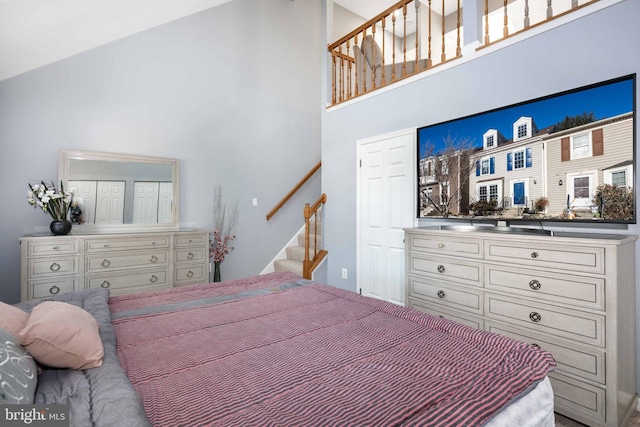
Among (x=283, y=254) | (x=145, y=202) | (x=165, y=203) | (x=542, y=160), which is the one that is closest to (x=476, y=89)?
(x=542, y=160)

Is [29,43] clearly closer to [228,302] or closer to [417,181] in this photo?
[228,302]

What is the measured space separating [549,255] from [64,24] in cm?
403

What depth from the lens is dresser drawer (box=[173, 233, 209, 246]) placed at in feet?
11.0

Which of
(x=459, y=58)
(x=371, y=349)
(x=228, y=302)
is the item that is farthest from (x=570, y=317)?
(x=459, y=58)

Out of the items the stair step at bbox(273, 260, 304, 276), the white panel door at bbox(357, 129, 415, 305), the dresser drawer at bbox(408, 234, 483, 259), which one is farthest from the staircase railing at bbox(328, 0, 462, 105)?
the stair step at bbox(273, 260, 304, 276)

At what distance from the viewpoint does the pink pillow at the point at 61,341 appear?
90 cm

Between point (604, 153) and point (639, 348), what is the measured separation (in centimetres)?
114

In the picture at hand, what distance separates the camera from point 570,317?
5.54 feet

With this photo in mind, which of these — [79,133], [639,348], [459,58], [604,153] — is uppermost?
[459,58]

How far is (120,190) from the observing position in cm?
339

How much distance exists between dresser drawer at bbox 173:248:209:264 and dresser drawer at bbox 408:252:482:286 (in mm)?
2285

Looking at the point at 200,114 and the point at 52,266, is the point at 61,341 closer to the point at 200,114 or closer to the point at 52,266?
the point at 52,266

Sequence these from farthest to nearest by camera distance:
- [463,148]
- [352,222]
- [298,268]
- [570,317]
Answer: [298,268] → [352,222] → [463,148] → [570,317]

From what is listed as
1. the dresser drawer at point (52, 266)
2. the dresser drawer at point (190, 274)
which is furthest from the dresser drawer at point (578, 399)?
the dresser drawer at point (52, 266)
